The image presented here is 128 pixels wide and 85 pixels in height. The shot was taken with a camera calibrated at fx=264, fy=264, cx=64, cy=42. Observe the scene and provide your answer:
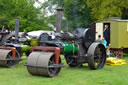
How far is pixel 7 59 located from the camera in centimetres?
832

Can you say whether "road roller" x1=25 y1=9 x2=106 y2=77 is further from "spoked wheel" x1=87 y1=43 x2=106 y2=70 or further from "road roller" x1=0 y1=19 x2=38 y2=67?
"road roller" x1=0 y1=19 x2=38 y2=67

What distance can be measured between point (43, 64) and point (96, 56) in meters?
2.39

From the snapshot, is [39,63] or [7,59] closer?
[39,63]

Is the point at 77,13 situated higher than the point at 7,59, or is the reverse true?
the point at 77,13

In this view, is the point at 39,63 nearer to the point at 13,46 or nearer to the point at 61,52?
the point at 61,52

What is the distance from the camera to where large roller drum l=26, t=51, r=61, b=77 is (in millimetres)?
6551

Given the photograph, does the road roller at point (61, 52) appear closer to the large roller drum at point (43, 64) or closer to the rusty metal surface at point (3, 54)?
the large roller drum at point (43, 64)

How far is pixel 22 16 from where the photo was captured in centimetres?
2891

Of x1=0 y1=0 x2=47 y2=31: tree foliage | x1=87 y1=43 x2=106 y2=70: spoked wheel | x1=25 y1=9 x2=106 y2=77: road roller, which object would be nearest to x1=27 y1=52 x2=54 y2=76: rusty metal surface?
x1=25 y1=9 x2=106 y2=77: road roller

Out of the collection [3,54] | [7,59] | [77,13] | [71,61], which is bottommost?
[71,61]

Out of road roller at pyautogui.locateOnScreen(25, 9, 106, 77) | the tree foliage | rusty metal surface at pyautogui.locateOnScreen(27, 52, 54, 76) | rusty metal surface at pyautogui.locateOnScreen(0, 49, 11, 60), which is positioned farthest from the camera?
the tree foliage

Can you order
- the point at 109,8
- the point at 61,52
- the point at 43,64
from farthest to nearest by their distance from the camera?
1. the point at 109,8
2. the point at 61,52
3. the point at 43,64

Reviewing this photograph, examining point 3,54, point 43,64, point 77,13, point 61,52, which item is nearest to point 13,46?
point 3,54

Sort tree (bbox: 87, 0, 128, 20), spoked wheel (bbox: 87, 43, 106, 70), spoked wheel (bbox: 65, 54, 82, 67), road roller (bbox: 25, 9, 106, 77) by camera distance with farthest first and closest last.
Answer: tree (bbox: 87, 0, 128, 20), spoked wheel (bbox: 65, 54, 82, 67), spoked wheel (bbox: 87, 43, 106, 70), road roller (bbox: 25, 9, 106, 77)
